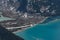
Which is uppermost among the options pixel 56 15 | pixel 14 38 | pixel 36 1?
pixel 14 38

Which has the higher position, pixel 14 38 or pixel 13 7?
pixel 14 38

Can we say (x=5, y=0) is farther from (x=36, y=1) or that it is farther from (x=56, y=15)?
(x=56, y=15)

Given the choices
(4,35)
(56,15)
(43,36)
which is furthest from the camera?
(56,15)

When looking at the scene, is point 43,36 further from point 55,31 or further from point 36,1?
point 36,1

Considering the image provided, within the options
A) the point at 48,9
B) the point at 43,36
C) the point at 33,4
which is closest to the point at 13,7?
the point at 33,4

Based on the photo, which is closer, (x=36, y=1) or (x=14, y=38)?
(x=14, y=38)

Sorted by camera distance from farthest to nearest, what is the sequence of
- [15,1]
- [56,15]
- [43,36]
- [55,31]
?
1. [15,1]
2. [56,15]
3. [55,31]
4. [43,36]

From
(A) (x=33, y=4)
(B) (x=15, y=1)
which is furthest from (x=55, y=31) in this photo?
(B) (x=15, y=1)
